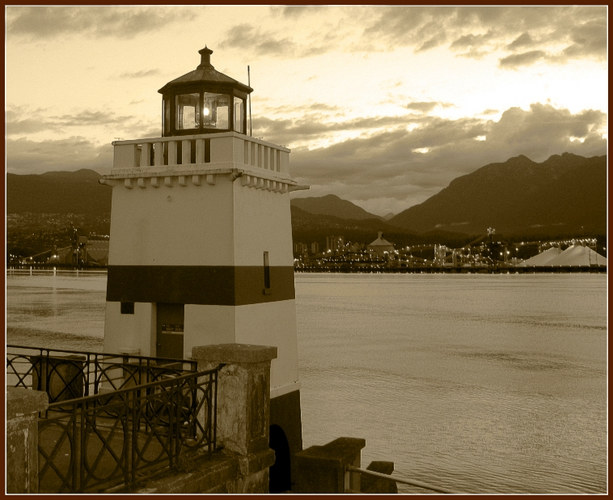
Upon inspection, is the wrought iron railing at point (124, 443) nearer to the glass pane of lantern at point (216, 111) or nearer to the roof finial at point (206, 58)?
the glass pane of lantern at point (216, 111)

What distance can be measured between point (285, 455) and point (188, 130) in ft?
21.5

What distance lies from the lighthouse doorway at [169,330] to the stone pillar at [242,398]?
15.5ft

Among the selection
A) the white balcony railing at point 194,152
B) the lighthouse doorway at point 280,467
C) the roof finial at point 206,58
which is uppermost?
the roof finial at point 206,58

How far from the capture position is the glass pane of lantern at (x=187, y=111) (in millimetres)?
12719

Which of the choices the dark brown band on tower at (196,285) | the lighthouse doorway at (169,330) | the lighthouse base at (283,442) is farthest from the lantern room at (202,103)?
the lighthouse base at (283,442)

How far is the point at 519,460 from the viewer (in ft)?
69.5

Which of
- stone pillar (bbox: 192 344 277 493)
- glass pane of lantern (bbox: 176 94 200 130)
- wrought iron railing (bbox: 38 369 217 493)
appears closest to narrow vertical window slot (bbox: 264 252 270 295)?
glass pane of lantern (bbox: 176 94 200 130)

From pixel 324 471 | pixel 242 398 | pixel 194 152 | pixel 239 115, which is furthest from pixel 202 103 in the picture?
pixel 324 471

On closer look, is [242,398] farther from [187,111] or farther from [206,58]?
[206,58]

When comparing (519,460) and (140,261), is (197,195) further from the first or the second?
(519,460)

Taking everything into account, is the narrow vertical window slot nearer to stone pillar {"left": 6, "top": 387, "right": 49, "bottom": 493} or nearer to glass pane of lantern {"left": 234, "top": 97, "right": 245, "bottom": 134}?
glass pane of lantern {"left": 234, "top": 97, "right": 245, "bottom": 134}

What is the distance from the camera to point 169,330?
1223 cm

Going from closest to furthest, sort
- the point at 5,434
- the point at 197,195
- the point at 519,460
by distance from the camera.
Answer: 1. the point at 5,434
2. the point at 197,195
3. the point at 519,460

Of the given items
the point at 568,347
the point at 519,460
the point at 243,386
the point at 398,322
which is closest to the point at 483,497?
the point at 243,386
